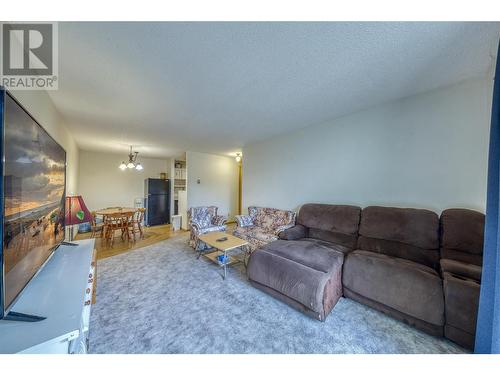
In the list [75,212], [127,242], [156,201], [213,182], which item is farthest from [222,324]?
[156,201]

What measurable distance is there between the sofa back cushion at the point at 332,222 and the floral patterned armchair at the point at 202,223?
1.81m

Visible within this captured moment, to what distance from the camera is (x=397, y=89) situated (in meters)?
2.07

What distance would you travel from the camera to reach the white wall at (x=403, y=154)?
189 centimetres

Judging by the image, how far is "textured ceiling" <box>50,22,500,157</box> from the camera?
126 centimetres

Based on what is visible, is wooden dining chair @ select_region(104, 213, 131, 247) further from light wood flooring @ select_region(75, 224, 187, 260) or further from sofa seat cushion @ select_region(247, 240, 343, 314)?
sofa seat cushion @ select_region(247, 240, 343, 314)

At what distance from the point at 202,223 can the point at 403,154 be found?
3.84 meters

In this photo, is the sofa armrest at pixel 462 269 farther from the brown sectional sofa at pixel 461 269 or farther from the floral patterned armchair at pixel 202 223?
the floral patterned armchair at pixel 202 223

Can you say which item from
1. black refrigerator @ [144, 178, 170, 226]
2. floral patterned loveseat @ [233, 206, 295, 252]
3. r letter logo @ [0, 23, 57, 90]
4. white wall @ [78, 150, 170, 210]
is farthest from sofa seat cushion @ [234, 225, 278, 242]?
white wall @ [78, 150, 170, 210]

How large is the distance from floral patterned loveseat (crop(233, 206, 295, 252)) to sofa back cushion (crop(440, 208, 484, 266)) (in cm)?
189

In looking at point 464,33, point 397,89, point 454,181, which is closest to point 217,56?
point 464,33

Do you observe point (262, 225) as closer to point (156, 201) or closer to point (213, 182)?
point (213, 182)

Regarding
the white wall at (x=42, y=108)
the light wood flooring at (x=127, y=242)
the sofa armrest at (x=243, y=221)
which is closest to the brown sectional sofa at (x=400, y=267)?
the sofa armrest at (x=243, y=221)

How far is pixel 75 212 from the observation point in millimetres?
2049
